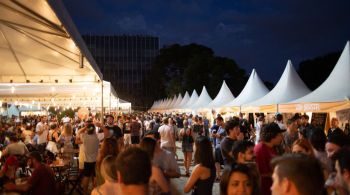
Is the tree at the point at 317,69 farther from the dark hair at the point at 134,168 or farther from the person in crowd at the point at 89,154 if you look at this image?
the dark hair at the point at 134,168

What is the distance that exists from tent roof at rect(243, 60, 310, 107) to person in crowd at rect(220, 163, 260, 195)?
38.6 feet

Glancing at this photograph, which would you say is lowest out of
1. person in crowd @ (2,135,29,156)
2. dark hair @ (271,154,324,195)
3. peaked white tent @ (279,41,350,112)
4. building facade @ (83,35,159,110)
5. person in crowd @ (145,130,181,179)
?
person in crowd @ (2,135,29,156)

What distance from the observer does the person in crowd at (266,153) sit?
4.91 meters

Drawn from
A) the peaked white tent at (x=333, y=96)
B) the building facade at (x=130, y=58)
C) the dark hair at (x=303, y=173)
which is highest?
the building facade at (x=130, y=58)

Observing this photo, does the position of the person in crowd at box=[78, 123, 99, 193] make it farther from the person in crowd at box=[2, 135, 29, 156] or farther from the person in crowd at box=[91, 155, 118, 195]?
the person in crowd at box=[91, 155, 118, 195]

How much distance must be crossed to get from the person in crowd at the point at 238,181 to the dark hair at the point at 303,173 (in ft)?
2.71

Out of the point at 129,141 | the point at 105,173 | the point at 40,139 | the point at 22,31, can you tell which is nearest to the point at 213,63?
the point at 129,141

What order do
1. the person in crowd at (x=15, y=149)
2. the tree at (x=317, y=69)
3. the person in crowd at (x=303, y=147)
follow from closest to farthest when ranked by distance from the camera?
the person in crowd at (x=303, y=147) < the person in crowd at (x=15, y=149) < the tree at (x=317, y=69)

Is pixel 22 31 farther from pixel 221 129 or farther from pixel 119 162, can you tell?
pixel 221 129

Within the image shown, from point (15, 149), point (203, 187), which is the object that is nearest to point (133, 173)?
point (203, 187)

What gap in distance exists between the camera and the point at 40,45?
8.29 meters

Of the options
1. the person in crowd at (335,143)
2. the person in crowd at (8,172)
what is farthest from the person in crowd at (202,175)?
the person in crowd at (8,172)

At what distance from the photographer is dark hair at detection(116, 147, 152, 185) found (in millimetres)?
2582

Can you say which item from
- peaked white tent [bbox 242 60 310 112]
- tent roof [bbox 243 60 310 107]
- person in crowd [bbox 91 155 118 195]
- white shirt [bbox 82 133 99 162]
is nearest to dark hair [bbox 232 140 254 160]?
person in crowd [bbox 91 155 118 195]
